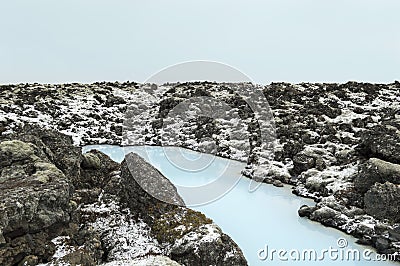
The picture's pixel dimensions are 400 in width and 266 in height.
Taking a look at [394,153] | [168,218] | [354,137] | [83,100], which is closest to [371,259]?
[168,218]

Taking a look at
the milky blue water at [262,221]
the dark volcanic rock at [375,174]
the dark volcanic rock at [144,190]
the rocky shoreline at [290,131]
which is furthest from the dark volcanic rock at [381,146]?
the dark volcanic rock at [144,190]

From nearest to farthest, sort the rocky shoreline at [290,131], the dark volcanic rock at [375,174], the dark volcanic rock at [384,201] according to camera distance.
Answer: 1. the dark volcanic rock at [384,201]
2. the rocky shoreline at [290,131]
3. the dark volcanic rock at [375,174]

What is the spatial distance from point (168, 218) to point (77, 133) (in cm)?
2303

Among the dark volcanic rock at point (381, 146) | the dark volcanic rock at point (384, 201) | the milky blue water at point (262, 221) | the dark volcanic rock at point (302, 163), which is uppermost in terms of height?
the dark volcanic rock at point (381, 146)

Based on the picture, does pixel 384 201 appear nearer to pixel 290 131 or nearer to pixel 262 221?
pixel 262 221

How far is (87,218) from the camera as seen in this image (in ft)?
34.7

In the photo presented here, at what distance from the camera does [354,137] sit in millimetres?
24125

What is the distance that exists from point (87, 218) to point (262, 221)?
256 inches

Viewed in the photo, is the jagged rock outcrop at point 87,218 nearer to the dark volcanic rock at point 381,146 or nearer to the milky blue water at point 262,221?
the milky blue water at point 262,221

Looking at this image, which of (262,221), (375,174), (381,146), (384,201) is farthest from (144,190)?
(381,146)

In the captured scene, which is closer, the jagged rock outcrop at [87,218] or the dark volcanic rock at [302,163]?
the jagged rock outcrop at [87,218]

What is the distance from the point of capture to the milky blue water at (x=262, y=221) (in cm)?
1078

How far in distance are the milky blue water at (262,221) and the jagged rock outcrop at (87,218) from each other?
83.5 inches

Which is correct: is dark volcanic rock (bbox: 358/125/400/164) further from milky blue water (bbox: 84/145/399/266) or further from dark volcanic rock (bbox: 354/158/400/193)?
milky blue water (bbox: 84/145/399/266)
